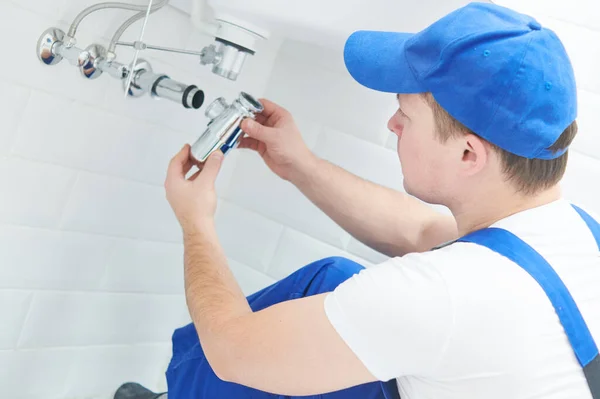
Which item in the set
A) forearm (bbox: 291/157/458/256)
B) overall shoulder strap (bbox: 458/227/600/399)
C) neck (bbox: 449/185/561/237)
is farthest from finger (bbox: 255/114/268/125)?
overall shoulder strap (bbox: 458/227/600/399)

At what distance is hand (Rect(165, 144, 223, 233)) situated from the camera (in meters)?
0.90

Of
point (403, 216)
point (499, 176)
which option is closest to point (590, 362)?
point (499, 176)

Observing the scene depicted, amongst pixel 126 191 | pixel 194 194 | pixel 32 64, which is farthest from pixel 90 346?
pixel 32 64

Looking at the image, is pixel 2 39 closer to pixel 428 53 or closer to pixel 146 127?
pixel 146 127

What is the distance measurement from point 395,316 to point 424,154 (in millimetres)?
230

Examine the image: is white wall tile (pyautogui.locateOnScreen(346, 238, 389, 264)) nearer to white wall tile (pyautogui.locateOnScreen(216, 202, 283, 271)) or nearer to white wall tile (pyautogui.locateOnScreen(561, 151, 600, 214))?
white wall tile (pyautogui.locateOnScreen(216, 202, 283, 271))

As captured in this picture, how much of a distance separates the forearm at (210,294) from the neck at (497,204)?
31 cm

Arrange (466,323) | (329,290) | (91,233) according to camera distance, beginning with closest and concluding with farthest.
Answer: (466,323) < (329,290) < (91,233)

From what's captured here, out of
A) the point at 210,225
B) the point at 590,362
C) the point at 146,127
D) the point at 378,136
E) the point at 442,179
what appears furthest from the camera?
the point at 378,136

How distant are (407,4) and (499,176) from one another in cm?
27

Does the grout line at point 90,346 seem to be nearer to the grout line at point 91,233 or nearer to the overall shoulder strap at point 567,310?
the grout line at point 91,233

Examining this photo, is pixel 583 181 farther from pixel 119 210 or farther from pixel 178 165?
pixel 119 210

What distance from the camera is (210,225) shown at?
2.95 ft

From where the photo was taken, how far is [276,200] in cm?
130
